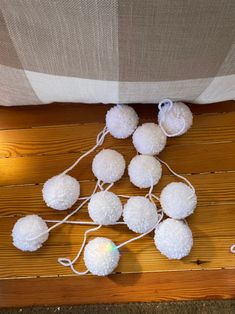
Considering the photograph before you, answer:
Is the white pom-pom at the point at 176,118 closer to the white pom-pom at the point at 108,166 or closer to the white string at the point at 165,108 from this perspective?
the white string at the point at 165,108

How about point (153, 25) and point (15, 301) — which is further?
point (15, 301)

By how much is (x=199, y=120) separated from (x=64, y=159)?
0.42 meters

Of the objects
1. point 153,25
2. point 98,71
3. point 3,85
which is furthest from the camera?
point 3,85

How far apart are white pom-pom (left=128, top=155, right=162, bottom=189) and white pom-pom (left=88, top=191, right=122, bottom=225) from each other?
0.26 ft

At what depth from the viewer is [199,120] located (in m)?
1.24

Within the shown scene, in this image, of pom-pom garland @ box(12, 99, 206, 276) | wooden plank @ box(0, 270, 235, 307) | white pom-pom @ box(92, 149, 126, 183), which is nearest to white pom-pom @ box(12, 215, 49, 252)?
pom-pom garland @ box(12, 99, 206, 276)

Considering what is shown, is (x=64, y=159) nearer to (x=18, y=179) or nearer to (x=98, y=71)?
(x=18, y=179)

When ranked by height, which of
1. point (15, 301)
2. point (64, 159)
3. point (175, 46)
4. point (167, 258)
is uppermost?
point (175, 46)

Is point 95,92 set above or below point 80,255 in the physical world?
above

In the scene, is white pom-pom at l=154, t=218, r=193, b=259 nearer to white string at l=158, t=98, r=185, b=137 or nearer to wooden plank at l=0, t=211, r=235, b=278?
wooden plank at l=0, t=211, r=235, b=278

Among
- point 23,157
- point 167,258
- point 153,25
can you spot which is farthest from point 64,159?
point 153,25

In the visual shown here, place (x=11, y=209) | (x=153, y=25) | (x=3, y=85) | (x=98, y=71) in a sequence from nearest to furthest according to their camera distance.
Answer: (x=153, y=25), (x=98, y=71), (x=3, y=85), (x=11, y=209)

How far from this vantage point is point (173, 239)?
3.51 ft

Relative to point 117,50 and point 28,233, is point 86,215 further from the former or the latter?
point 117,50
